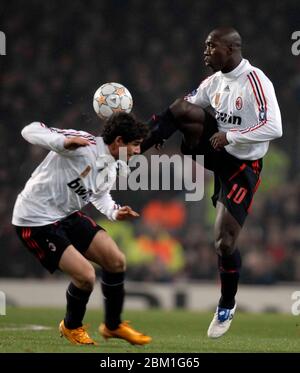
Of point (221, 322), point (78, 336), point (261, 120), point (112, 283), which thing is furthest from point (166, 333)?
point (261, 120)

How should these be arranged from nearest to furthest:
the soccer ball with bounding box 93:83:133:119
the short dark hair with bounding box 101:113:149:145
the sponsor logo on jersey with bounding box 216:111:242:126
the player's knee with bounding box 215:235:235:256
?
the short dark hair with bounding box 101:113:149:145 → the soccer ball with bounding box 93:83:133:119 → the player's knee with bounding box 215:235:235:256 → the sponsor logo on jersey with bounding box 216:111:242:126

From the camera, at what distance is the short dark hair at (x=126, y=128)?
6.39 metres

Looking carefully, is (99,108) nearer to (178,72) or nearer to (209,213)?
(209,213)

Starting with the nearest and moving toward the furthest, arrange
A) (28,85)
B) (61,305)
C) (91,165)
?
1. (91,165)
2. (61,305)
3. (28,85)

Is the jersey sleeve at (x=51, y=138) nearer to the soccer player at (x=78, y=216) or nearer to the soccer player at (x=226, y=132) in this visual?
the soccer player at (x=78, y=216)

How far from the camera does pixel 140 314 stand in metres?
11.3

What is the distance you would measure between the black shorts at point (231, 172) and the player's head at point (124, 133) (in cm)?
124

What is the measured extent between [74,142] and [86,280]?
3.14 ft

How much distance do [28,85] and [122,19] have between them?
6.76 ft

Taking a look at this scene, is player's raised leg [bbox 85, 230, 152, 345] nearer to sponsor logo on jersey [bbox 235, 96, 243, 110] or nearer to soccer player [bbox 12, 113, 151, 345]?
soccer player [bbox 12, 113, 151, 345]

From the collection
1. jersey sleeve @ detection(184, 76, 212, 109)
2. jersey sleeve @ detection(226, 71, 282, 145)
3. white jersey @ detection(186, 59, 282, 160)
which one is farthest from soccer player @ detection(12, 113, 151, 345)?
jersey sleeve @ detection(184, 76, 212, 109)

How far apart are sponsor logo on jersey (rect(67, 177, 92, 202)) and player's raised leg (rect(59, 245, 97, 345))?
0.35m

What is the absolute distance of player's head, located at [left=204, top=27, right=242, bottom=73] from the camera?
7438mm
